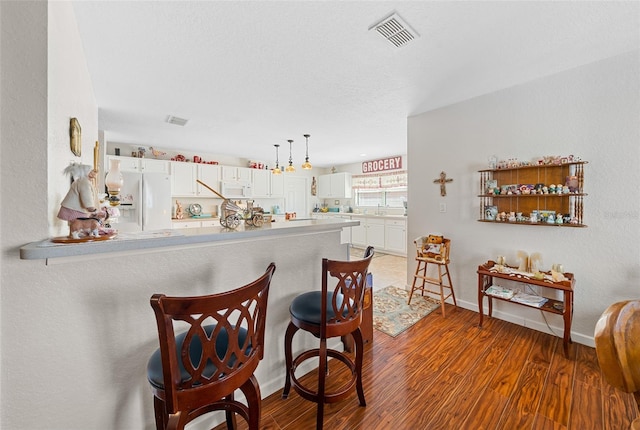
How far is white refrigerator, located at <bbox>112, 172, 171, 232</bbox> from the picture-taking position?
13.0 ft

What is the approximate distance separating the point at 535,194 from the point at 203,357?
9.71 ft

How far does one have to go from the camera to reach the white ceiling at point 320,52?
1.55 meters

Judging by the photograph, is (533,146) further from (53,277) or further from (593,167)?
(53,277)

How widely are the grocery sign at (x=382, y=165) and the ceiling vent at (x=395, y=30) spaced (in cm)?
445

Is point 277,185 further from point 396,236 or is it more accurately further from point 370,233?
point 396,236

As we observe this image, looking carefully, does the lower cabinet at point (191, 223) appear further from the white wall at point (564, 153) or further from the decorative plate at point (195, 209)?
the white wall at point (564, 153)

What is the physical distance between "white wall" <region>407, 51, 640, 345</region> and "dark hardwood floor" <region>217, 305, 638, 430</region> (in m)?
0.63

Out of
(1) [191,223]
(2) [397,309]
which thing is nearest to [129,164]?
(1) [191,223]

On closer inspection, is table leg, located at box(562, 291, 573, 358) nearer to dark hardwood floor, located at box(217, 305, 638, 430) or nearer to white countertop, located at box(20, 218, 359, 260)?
dark hardwood floor, located at box(217, 305, 638, 430)

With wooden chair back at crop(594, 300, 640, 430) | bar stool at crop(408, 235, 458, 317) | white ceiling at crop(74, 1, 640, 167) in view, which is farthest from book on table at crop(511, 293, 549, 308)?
white ceiling at crop(74, 1, 640, 167)

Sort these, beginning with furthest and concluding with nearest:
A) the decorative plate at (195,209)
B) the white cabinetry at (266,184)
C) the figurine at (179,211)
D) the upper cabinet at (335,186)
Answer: the upper cabinet at (335,186) → the white cabinetry at (266,184) → the decorative plate at (195,209) → the figurine at (179,211)

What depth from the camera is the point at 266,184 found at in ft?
21.2

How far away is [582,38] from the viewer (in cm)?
182

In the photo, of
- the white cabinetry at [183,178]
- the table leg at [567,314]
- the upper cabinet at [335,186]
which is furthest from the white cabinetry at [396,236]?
the white cabinetry at [183,178]
